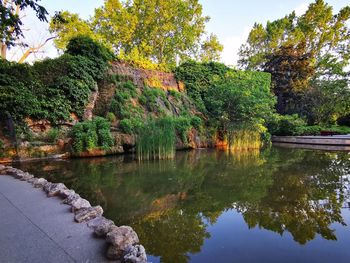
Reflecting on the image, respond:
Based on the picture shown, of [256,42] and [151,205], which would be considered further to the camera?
[256,42]

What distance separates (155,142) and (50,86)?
556 cm

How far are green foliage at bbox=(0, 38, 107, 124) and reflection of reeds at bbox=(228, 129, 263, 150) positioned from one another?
7.27 metres

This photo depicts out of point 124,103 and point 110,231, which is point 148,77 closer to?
point 124,103

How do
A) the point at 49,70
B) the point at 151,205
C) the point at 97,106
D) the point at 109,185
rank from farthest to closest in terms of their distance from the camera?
the point at 97,106 → the point at 49,70 → the point at 109,185 → the point at 151,205

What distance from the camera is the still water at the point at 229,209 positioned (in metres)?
2.57

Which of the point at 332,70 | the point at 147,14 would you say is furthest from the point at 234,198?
the point at 332,70

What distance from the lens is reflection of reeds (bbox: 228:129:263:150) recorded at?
12.3 meters

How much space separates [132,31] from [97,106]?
12105mm

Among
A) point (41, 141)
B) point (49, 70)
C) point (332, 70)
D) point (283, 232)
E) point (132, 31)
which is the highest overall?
point (132, 31)

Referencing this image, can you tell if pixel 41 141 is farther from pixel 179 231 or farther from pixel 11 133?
pixel 179 231

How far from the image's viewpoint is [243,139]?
12.4 meters

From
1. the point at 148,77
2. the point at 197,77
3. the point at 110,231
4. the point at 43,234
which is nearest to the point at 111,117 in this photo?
the point at 148,77

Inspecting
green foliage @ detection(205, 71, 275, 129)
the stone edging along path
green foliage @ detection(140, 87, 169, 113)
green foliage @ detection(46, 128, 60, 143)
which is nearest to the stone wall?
green foliage @ detection(140, 87, 169, 113)

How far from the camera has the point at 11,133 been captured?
8953 mm
